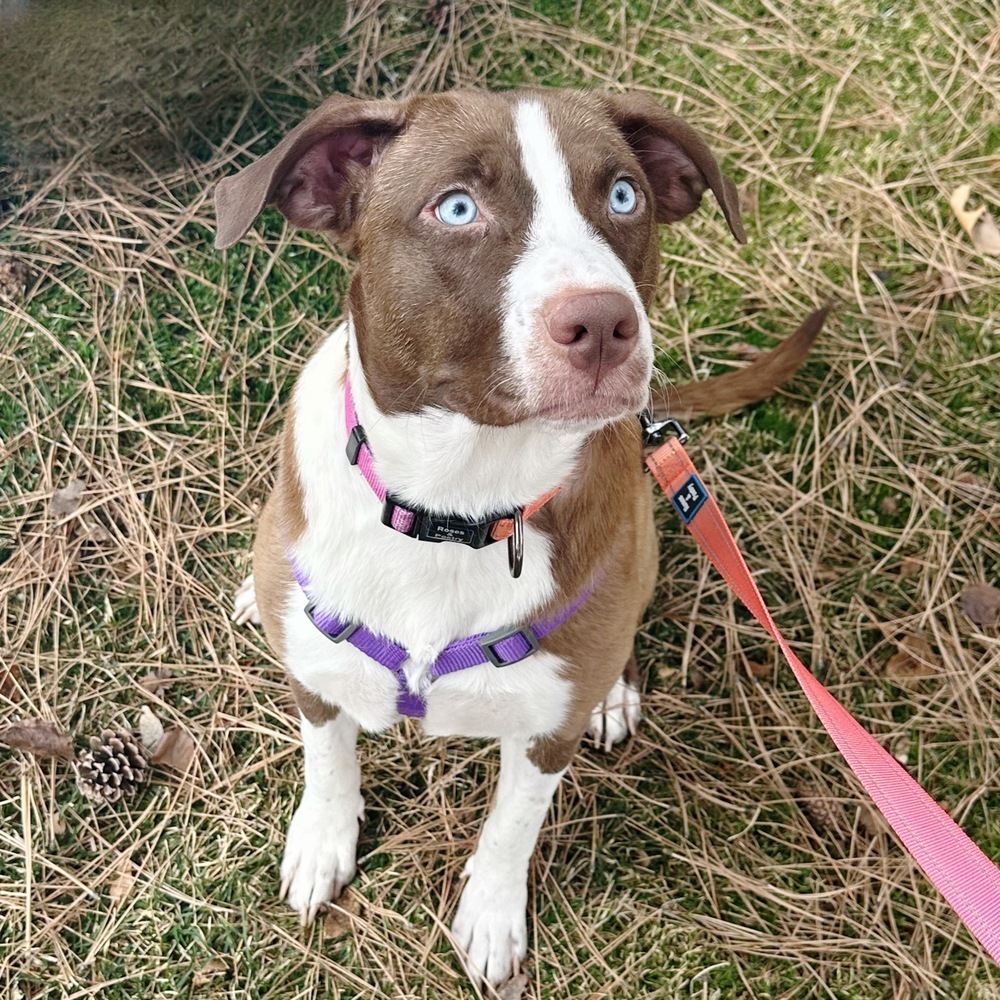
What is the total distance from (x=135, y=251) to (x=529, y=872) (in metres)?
2.76

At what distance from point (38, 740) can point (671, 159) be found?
8.78ft

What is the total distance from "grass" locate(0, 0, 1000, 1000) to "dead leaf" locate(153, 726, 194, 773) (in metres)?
0.05

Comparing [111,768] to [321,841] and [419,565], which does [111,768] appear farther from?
[419,565]

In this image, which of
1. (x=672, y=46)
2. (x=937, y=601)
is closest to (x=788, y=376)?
(x=937, y=601)

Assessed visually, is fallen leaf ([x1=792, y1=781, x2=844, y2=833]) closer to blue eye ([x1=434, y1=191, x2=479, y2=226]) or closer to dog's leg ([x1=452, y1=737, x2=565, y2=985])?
dog's leg ([x1=452, y1=737, x2=565, y2=985])

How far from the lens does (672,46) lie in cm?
436

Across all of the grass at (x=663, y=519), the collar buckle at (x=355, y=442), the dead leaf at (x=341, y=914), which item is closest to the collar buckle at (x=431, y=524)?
the collar buckle at (x=355, y=442)

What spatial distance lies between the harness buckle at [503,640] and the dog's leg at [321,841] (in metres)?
0.85

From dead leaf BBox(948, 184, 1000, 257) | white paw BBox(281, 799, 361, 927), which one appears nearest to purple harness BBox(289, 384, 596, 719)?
white paw BBox(281, 799, 361, 927)

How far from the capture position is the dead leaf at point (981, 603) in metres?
3.61

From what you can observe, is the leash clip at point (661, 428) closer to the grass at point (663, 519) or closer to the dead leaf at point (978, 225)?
the grass at point (663, 519)

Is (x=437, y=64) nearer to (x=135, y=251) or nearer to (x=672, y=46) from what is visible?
(x=672, y=46)

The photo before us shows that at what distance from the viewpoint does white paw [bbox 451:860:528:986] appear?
295 centimetres

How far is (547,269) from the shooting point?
1.70 m
